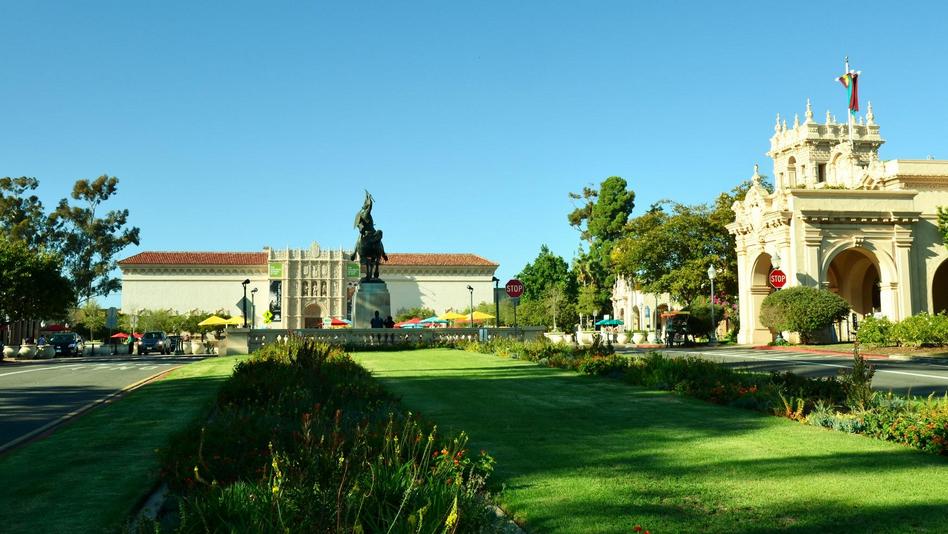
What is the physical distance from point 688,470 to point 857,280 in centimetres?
4674

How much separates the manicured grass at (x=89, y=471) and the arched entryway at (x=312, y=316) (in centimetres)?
11932

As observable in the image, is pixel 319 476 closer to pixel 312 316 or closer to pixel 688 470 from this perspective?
pixel 688 470

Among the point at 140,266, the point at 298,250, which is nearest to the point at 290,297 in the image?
the point at 298,250

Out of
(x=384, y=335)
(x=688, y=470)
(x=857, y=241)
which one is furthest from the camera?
(x=857, y=241)

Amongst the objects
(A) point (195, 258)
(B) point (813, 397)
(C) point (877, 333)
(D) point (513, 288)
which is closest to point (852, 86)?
(C) point (877, 333)

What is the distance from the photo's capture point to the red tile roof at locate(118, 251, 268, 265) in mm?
127875

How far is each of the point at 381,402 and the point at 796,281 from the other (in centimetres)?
3550

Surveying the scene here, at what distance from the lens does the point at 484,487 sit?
21.4 ft

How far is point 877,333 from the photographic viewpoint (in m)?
32.8

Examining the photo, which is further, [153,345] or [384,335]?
[153,345]

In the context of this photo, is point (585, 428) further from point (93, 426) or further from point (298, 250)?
point (298, 250)

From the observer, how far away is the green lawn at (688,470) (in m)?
5.51

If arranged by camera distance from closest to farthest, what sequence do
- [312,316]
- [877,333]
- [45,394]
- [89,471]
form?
1. [89,471]
2. [45,394]
3. [877,333]
4. [312,316]

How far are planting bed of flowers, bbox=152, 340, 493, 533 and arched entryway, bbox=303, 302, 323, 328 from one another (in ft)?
407
